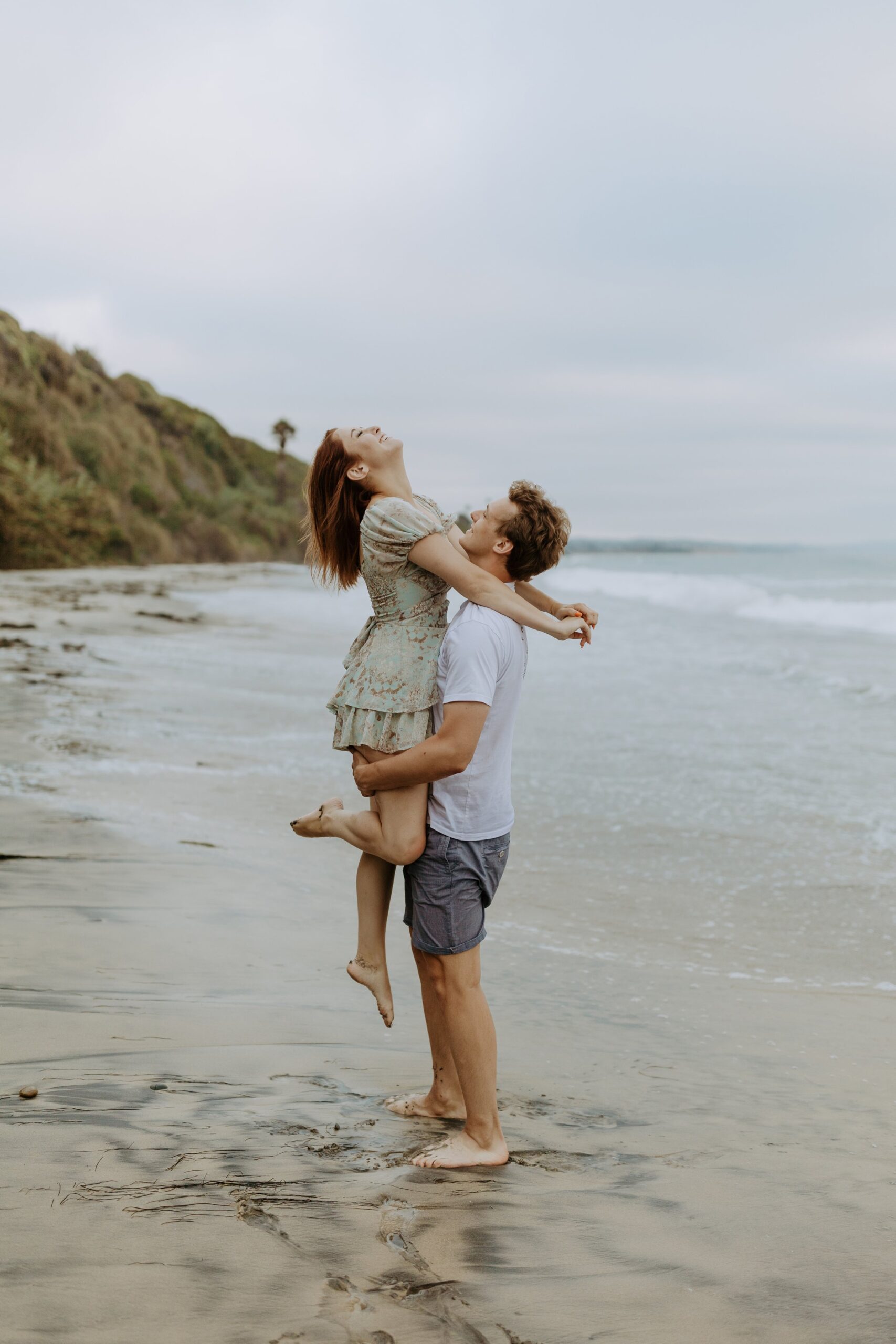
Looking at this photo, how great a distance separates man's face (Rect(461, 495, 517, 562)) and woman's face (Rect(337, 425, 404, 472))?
1.16 feet

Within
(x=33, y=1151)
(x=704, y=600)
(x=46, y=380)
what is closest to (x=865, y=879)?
(x=33, y=1151)

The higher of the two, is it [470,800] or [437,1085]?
[470,800]

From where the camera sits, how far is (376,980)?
3229 mm

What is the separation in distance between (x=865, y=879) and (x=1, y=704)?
23.2 feet

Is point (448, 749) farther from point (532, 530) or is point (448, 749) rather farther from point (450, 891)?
point (532, 530)

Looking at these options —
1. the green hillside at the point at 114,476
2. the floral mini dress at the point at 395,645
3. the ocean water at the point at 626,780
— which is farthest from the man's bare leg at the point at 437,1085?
the green hillside at the point at 114,476

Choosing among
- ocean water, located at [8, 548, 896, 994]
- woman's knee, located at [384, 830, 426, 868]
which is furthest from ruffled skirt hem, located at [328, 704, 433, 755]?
ocean water, located at [8, 548, 896, 994]

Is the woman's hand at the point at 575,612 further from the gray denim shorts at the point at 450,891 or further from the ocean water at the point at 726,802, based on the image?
the ocean water at the point at 726,802

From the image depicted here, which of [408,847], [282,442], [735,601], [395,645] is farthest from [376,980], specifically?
[282,442]

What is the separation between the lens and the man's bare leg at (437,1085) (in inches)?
124

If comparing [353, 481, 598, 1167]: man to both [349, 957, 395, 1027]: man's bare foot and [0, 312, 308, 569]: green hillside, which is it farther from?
[0, 312, 308, 569]: green hillside

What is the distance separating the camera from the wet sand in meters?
2.13

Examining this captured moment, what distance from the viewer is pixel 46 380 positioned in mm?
46344

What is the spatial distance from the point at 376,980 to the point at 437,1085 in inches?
13.8
